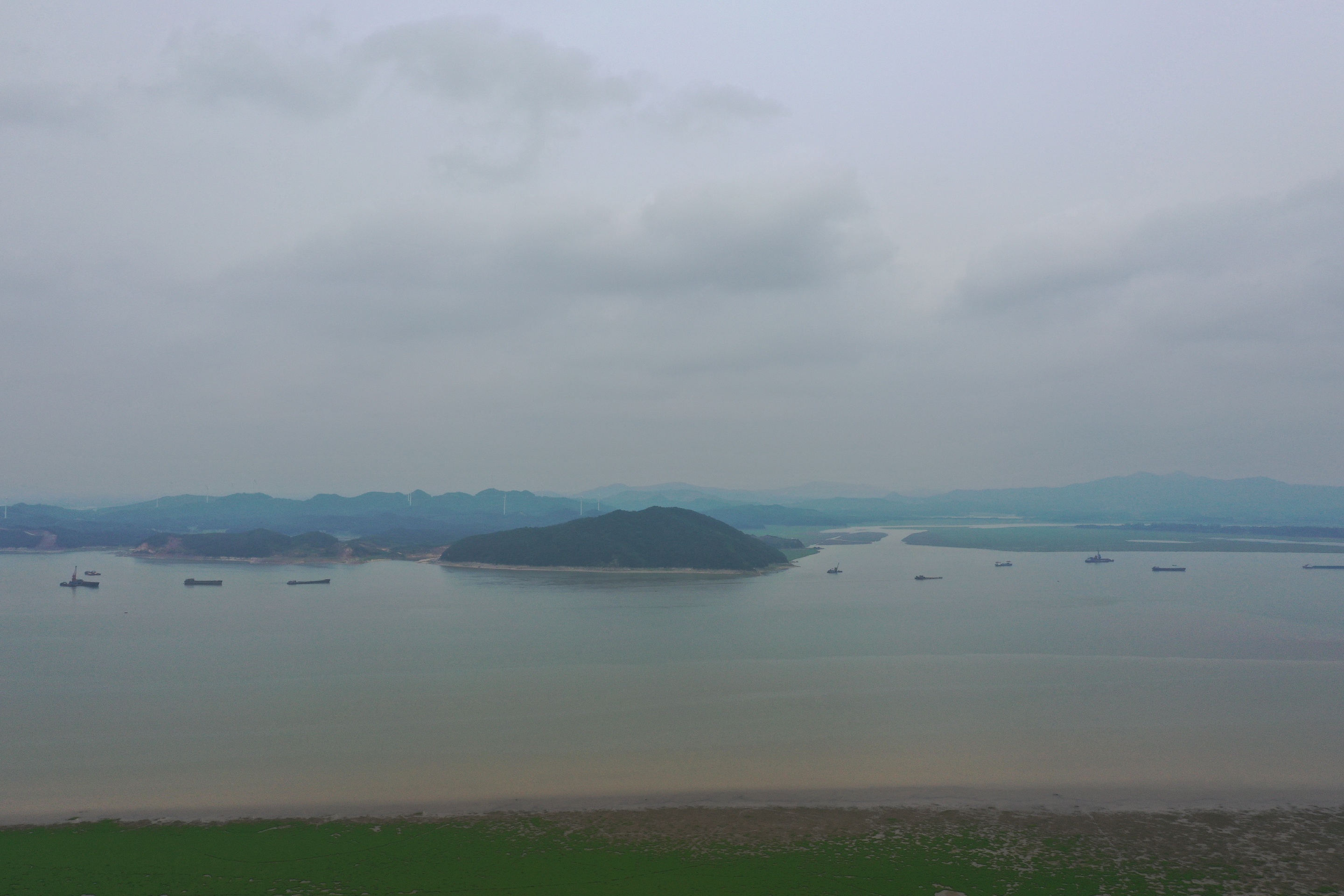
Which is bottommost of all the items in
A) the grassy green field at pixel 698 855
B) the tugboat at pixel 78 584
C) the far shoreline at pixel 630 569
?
the tugboat at pixel 78 584

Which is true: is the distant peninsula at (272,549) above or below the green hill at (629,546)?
below

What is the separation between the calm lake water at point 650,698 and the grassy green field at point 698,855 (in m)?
1.02

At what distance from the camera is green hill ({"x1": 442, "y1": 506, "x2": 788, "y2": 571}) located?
146 ft

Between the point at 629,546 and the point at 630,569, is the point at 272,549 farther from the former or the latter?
the point at 630,569

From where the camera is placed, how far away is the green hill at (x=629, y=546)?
44438mm

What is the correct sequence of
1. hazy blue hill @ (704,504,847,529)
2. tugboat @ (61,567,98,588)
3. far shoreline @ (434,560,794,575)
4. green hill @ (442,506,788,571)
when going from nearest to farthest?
tugboat @ (61,567,98,588), far shoreline @ (434,560,794,575), green hill @ (442,506,788,571), hazy blue hill @ (704,504,847,529)

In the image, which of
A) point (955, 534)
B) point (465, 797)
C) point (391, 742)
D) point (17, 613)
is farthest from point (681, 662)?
point (955, 534)

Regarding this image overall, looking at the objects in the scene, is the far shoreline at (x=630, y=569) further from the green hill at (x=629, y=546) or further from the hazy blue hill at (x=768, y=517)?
the hazy blue hill at (x=768, y=517)

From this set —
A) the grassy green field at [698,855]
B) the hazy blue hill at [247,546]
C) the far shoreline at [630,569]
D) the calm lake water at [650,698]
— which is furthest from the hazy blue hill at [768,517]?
the grassy green field at [698,855]

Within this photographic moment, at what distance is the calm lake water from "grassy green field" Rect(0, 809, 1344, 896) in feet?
3.33

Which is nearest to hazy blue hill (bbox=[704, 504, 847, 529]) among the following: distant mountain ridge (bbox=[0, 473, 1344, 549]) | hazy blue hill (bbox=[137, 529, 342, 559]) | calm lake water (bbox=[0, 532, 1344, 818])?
distant mountain ridge (bbox=[0, 473, 1344, 549])

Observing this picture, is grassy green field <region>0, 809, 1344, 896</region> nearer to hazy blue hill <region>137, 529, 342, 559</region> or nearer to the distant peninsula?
the distant peninsula

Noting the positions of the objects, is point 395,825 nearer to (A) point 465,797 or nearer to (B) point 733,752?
(A) point 465,797

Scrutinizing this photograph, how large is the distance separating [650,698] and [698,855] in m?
7.00
